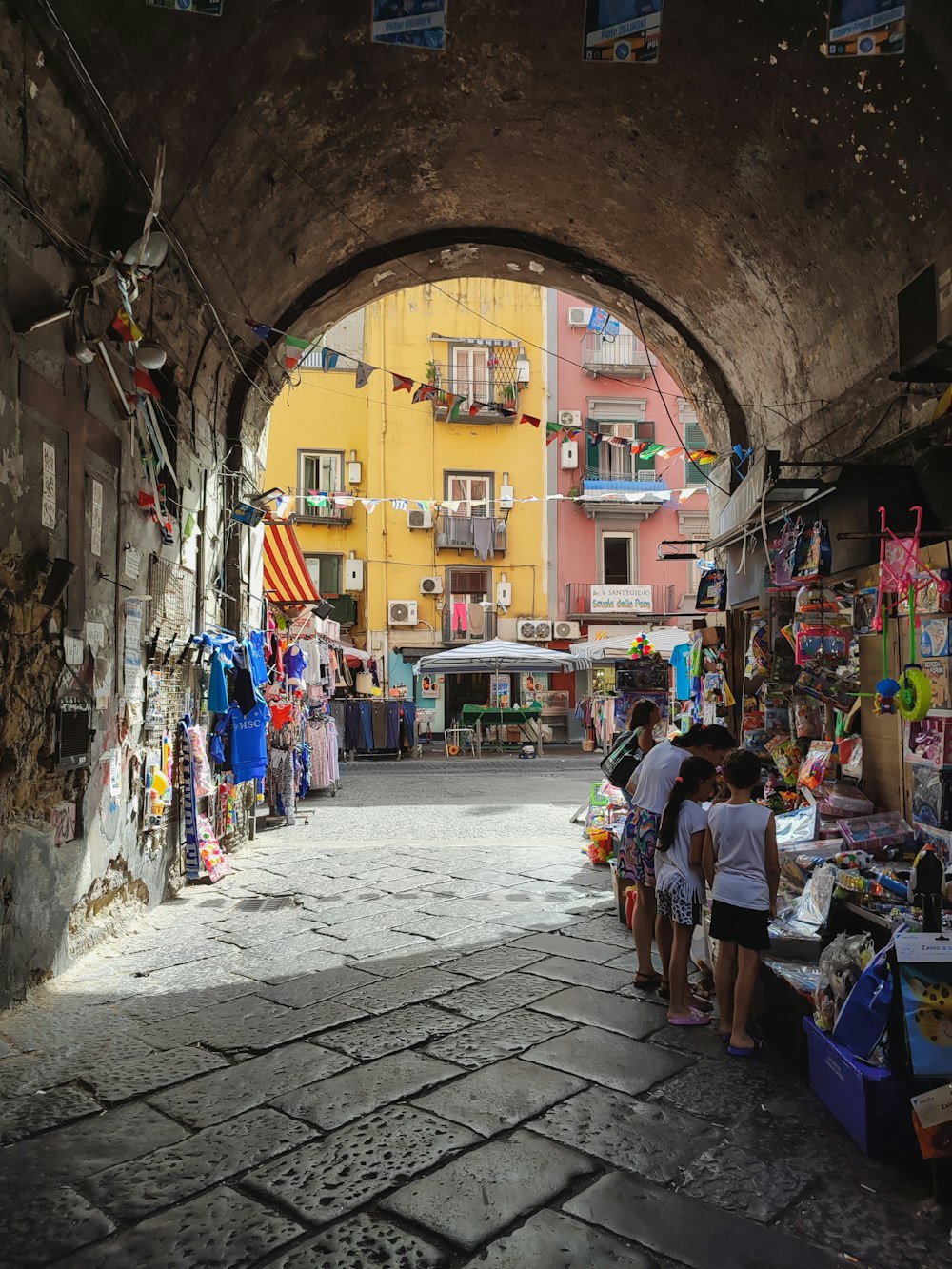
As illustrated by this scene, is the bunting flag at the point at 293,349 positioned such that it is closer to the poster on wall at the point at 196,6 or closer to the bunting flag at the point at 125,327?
the bunting flag at the point at 125,327

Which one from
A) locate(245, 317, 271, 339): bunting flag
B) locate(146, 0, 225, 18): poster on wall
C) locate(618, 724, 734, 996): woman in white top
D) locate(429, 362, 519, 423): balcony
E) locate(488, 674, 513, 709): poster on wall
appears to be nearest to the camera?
locate(146, 0, 225, 18): poster on wall

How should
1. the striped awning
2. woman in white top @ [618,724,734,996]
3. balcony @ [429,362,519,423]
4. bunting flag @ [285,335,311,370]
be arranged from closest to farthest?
woman in white top @ [618,724,734,996] < bunting flag @ [285,335,311,370] < the striped awning < balcony @ [429,362,519,423]

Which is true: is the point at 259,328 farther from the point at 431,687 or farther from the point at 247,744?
the point at 431,687

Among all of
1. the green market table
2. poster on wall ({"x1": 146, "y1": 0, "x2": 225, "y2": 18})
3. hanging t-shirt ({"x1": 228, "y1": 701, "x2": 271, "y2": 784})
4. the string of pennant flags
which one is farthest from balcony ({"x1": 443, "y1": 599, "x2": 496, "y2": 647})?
poster on wall ({"x1": 146, "y1": 0, "x2": 225, "y2": 18})

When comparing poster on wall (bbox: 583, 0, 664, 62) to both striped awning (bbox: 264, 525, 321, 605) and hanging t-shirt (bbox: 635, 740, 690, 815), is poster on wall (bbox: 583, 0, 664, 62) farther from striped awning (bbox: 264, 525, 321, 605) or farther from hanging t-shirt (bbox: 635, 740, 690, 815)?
striped awning (bbox: 264, 525, 321, 605)

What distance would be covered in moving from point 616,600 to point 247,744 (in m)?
19.0

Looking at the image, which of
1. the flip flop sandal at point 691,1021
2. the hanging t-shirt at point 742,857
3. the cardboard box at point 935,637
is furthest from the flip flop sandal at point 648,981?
the cardboard box at point 935,637

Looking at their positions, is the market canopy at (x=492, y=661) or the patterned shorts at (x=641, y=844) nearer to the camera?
the patterned shorts at (x=641, y=844)

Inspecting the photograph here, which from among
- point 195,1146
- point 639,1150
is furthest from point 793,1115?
point 195,1146

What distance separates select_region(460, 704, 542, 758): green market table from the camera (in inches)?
832

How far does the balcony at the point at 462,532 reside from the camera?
25.8m

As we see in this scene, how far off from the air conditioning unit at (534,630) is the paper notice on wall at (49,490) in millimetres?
21344

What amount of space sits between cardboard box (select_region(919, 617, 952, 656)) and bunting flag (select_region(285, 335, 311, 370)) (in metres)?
5.62

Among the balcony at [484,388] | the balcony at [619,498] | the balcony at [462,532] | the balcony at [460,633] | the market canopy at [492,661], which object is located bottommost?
the market canopy at [492,661]
